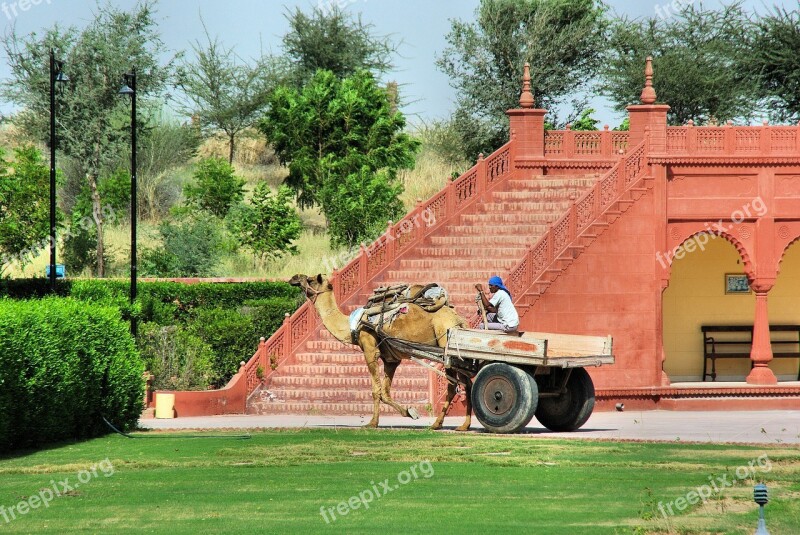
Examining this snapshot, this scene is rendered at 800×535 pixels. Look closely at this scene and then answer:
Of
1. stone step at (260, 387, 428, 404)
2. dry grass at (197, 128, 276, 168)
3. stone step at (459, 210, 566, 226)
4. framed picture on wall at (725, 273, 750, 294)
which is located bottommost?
stone step at (260, 387, 428, 404)

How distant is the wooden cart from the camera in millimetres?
18375

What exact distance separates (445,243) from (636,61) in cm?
1860

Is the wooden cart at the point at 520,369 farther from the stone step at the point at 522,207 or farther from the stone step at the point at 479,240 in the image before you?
the stone step at the point at 522,207

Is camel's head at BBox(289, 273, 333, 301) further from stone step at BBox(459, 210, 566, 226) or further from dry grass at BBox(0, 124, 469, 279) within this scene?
dry grass at BBox(0, 124, 469, 279)

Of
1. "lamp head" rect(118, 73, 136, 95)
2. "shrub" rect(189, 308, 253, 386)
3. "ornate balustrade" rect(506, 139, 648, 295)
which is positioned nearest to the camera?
"ornate balustrade" rect(506, 139, 648, 295)

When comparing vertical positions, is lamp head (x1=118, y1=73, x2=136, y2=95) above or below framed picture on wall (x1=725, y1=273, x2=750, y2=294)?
above

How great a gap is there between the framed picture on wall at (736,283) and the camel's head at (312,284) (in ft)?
44.3

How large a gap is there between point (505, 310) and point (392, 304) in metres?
1.85

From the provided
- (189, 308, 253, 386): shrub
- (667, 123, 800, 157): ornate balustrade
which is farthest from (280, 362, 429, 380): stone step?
(667, 123, 800, 157): ornate balustrade

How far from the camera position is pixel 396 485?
13875 millimetres

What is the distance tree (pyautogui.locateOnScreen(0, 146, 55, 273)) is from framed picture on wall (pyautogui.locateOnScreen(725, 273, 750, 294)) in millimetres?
19270

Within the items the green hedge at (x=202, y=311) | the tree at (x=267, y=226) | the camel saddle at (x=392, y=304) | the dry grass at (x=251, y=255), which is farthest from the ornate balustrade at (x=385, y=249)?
the tree at (x=267, y=226)

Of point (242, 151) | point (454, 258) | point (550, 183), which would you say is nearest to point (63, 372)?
point (454, 258)

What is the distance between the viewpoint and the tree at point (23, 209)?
38000mm
